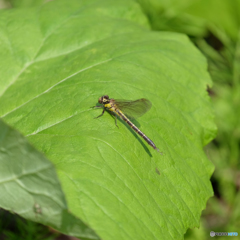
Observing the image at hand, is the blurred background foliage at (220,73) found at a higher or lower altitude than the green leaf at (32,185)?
lower

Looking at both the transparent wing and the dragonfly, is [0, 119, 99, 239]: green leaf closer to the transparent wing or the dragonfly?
the dragonfly

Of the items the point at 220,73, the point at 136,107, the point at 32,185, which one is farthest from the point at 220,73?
the point at 32,185

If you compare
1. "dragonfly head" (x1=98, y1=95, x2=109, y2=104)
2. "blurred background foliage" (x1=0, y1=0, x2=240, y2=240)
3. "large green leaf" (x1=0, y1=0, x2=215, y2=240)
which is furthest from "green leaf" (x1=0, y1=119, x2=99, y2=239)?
"blurred background foliage" (x1=0, y1=0, x2=240, y2=240)

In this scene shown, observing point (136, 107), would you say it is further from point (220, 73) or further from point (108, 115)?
point (220, 73)

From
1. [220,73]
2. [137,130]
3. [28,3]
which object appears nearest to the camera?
[137,130]

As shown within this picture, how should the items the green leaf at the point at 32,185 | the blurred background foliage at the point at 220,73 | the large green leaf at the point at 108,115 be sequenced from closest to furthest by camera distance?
the green leaf at the point at 32,185 < the large green leaf at the point at 108,115 < the blurred background foliage at the point at 220,73

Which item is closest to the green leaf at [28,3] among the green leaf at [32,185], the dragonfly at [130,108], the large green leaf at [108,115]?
the large green leaf at [108,115]

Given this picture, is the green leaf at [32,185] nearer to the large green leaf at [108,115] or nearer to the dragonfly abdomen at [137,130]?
the large green leaf at [108,115]
